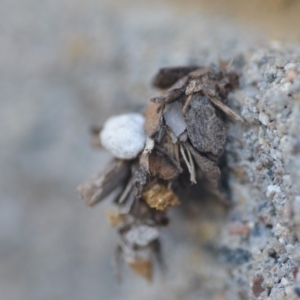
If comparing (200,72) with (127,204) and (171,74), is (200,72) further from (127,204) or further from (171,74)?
(127,204)

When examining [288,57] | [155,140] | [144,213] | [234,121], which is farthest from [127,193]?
[288,57]

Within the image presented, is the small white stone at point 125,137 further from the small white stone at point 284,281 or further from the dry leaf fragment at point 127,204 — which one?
the small white stone at point 284,281

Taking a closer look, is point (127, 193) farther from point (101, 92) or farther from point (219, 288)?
point (101, 92)

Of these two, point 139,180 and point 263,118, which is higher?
point 263,118

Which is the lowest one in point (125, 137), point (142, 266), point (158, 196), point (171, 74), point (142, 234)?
point (142, 266)

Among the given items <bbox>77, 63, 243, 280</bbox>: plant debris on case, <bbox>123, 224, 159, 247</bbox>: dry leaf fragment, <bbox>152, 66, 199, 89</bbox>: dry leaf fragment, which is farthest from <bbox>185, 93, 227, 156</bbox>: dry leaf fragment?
<bbox>123, 224, 159, 247</bbox>: dry leaf fragment

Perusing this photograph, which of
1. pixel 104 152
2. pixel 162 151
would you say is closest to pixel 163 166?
pixel 162 151

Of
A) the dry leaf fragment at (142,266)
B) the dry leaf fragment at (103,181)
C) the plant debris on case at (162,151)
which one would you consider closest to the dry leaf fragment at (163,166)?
the plant debris on case at (162,151)
